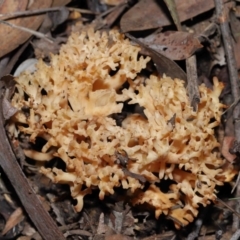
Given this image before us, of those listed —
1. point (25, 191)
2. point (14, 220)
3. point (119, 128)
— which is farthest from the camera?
point (14, 220)

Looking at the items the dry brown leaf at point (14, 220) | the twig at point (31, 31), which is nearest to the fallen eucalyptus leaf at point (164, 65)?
the twig at point (31, 31)

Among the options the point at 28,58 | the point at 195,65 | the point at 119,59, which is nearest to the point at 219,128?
the point at 195,65

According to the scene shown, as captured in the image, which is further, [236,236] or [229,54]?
[229,54]

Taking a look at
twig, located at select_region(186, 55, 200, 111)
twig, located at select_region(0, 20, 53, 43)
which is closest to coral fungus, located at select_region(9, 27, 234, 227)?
twig, located at select_region(186, 55, 200, 111)

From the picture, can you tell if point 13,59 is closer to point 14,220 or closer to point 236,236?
point 14,220

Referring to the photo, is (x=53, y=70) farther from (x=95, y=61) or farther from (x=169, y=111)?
(x=169, y=111)

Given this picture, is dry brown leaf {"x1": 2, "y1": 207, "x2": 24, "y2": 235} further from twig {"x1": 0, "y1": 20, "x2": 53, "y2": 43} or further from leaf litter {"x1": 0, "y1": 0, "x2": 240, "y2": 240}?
twig {"x1": 0, "y1": 20, "x2": 53, "y2": 43}

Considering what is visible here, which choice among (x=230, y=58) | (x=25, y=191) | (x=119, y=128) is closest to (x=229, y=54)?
(x=230, y=58)
